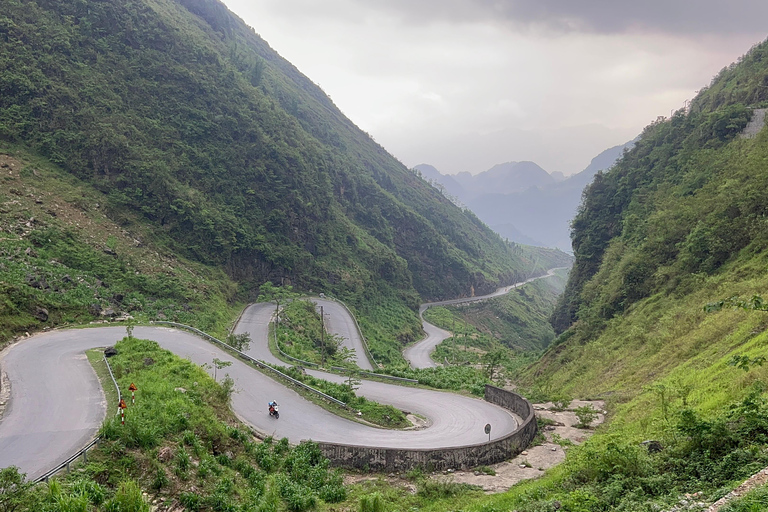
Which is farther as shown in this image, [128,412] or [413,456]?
[413,456]

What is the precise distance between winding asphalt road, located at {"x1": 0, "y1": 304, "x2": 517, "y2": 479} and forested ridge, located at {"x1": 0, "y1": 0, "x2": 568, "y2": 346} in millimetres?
22962

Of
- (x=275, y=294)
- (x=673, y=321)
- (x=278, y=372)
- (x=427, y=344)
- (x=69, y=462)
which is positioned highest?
(x=673, y=321)

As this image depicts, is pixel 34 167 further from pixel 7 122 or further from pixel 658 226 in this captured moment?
pixel 658 226

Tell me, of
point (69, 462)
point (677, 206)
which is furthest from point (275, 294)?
point (677, 206)

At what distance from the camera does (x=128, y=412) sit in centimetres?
1263

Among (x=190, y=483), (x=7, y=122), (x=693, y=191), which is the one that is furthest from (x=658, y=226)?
(x=7, y=122)

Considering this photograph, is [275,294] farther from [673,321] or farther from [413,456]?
[673,321]

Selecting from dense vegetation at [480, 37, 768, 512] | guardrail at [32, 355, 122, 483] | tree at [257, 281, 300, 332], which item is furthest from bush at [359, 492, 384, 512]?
tree at [257, 281, 300, 332]

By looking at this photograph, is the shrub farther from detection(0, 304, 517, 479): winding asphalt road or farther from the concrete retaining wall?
the concrete retaining wall

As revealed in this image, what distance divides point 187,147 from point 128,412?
49.7 meters

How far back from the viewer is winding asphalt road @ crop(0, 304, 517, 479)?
12.2 metres

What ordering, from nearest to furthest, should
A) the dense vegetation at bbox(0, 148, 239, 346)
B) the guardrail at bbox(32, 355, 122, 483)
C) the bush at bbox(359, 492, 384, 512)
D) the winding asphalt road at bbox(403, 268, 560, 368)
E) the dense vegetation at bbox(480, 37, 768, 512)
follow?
1. the guardrail at bbox(32, 355, 122, 483)
2. the dense vegetation at bbox(480, 37, 768, 512)
3. the bush at bbox(359, 492, 384, 512)
4. the dense vegetation at bbox(0, 148, 239, 346)
5. the winding asphalt road at bbox(403, 268, 560, 368)

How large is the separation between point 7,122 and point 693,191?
204 feet

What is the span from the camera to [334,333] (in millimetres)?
45719
